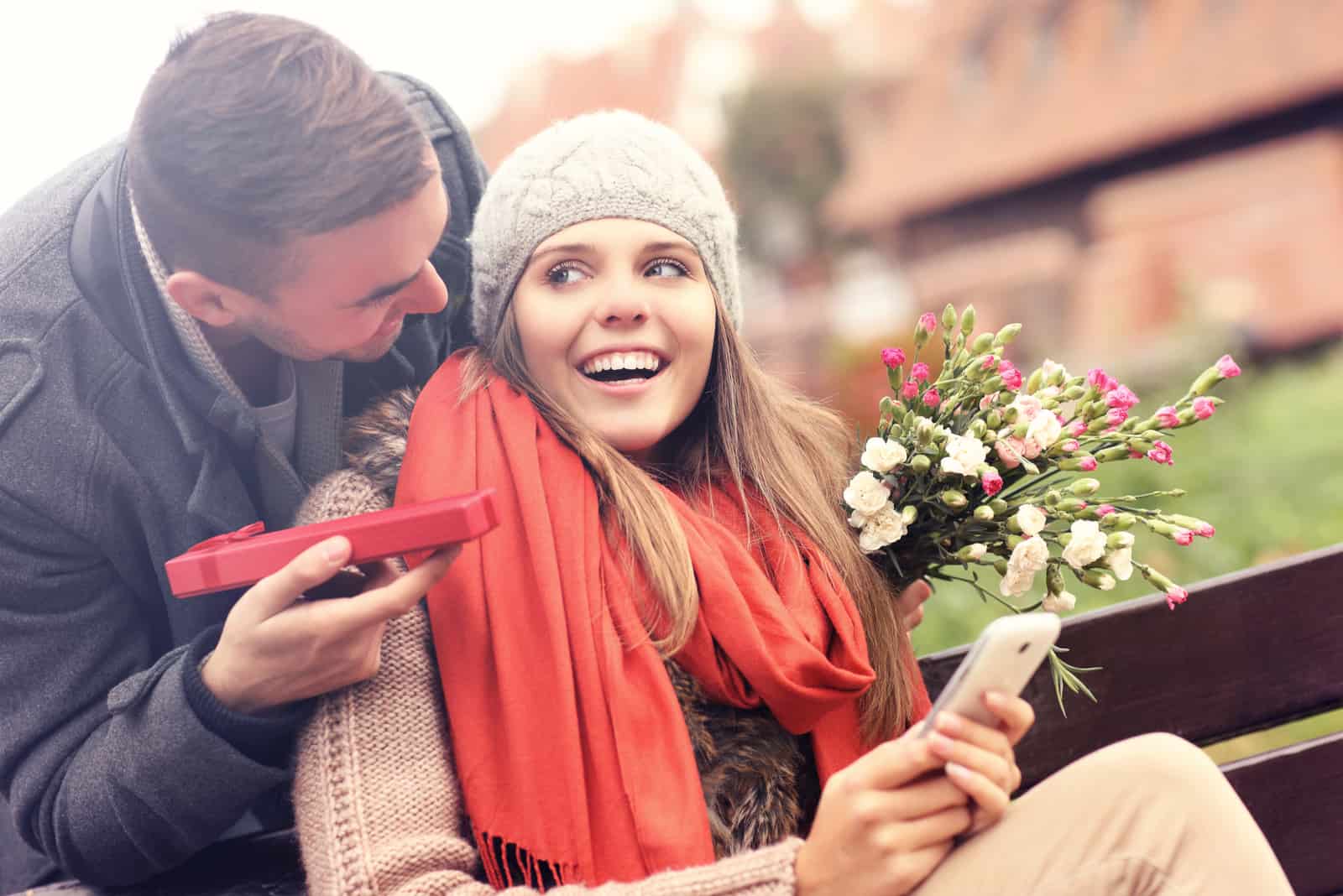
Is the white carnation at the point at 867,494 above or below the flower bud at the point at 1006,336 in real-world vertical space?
below

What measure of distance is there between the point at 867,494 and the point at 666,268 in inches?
17.7

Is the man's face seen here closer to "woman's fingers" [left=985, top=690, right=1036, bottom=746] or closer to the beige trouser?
"woman's fingers" [left=985, top=690, right=1036, bottom=746]

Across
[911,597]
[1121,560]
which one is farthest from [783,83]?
[1121,560]

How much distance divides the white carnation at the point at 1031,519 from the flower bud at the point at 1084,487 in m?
0.07

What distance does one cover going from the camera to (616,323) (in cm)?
174

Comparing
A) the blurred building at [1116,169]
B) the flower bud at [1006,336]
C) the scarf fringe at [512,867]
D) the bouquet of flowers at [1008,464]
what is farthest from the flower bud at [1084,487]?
the blurred building at [1116,169]

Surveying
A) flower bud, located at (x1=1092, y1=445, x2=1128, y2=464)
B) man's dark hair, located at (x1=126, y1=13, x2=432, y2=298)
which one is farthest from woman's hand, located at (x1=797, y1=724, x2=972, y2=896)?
man's dark hair, located at (x1=126, y1=13, x2=432, y2=298)

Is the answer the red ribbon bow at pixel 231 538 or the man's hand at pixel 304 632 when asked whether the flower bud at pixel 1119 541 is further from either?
the red ribbon bow at pixel 231 538

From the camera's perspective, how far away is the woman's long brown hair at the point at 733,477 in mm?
1703

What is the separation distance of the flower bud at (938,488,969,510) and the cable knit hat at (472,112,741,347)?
0.46m

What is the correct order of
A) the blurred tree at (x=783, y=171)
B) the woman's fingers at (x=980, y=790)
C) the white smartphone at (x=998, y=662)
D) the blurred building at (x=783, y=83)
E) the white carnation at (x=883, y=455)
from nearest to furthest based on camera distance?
1. the white smartphone at (x=998, y=662)
2. the woman's fingers at (x=980, y=790)
3. the white carnation at (x=883, y=455)
4. the blurred building at (x=783, y=83)
5. the blurred tree at (x=783, y=171)

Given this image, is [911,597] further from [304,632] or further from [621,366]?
[304,632]

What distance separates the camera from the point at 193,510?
63.9 inches

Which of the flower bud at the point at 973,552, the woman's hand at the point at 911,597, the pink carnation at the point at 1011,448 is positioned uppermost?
the pink carnation at the point at 1011,448
